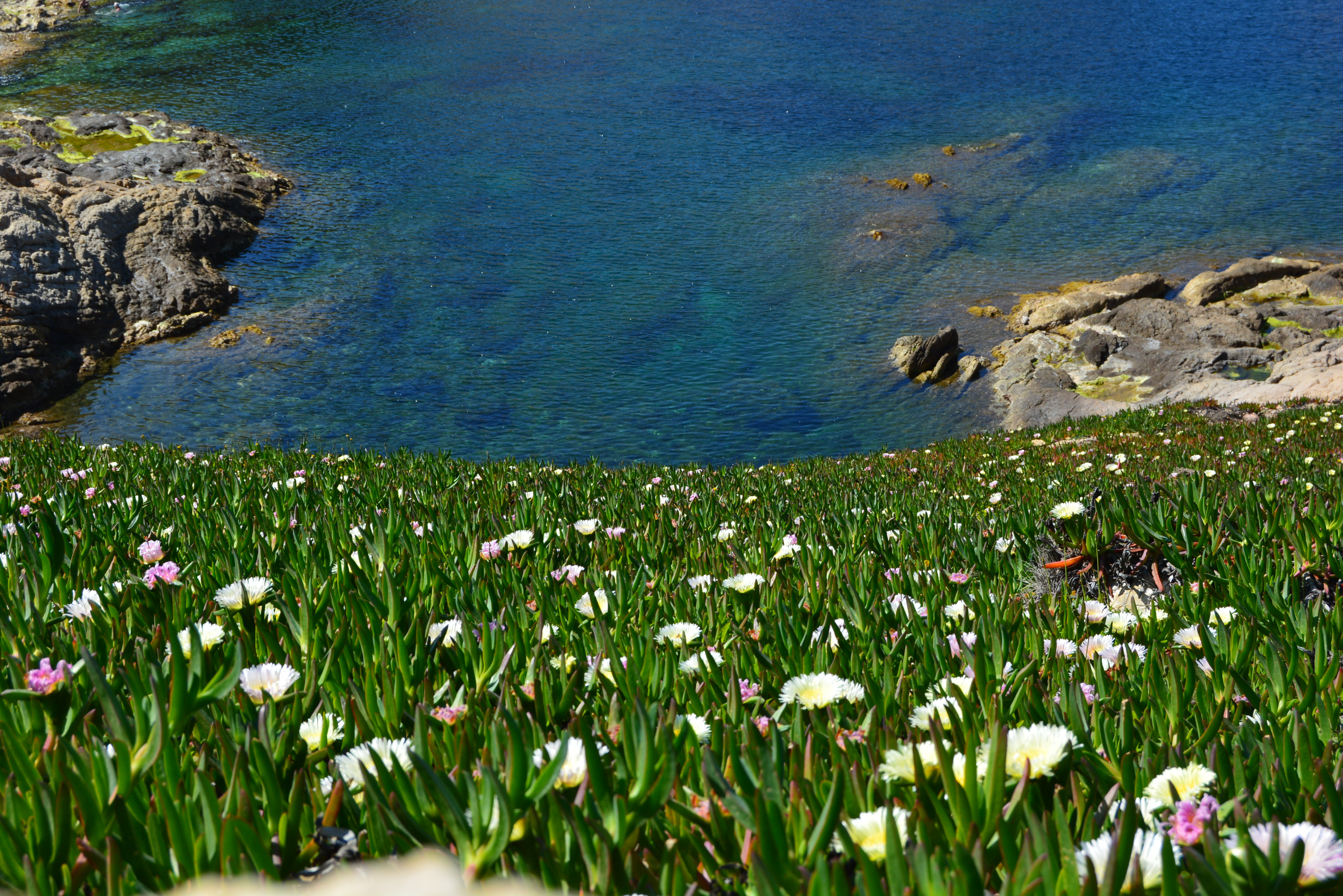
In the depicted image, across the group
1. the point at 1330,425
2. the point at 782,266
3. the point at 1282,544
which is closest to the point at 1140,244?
the point at 782,266

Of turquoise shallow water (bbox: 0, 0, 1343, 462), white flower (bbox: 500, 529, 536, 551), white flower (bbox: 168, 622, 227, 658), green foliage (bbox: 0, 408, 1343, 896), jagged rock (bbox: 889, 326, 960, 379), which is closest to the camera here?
green foliage (bbox: 0, 408, 1343, 896)

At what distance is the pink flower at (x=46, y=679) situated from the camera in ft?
4.84

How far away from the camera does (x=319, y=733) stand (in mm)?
1530

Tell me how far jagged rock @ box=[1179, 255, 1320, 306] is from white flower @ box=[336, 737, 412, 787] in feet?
99.4

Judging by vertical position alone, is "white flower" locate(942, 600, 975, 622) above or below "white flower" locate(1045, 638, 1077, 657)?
below

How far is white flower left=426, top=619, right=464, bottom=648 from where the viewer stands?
2.05 metres

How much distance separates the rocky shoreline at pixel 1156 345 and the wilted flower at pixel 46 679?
2087cm

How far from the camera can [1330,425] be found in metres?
12.3

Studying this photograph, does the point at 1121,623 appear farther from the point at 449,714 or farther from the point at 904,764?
the point at 449,714

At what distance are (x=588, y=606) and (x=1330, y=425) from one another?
13.5 meters

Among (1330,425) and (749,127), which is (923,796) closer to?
(1330,425)

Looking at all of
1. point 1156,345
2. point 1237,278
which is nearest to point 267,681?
point 1156,345

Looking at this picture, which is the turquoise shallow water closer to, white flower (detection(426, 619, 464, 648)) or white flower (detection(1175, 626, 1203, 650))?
white flower (detection(1175, 626, 1203, 650))

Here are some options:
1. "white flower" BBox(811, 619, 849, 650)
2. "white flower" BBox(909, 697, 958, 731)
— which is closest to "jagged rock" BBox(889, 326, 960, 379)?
"white flower" BBox(811, 619, 849, 650)
